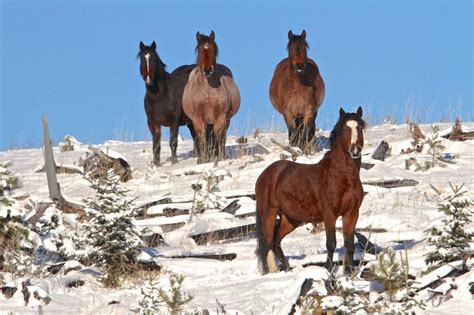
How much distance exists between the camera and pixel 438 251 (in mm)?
8828

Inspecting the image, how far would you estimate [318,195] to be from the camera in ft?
31.7

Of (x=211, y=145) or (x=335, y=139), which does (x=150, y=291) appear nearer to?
(x=335, y=139)

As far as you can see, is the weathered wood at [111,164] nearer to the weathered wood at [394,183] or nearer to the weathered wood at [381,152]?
the weathered wood at [381,152]

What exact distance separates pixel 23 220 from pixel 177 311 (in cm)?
393

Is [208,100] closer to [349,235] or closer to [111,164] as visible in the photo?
[111,164]

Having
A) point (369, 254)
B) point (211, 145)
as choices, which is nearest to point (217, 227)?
point (369, 254)

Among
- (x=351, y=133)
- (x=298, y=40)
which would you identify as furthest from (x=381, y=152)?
(x=351, y=133)

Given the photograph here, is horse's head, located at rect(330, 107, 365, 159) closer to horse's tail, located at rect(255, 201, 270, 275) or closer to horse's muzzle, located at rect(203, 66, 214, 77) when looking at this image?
horse's tail, located at rect(255, 201, 270, 275)

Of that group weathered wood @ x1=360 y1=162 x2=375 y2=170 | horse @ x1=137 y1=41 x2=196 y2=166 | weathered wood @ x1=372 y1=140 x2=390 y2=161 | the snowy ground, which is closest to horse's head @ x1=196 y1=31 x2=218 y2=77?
horse @ x1=137 y1=41 x2=196 y2=166

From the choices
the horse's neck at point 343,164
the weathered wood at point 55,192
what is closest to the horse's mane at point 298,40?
the weathered wood at point 55,192

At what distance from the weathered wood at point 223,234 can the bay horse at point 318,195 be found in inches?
62.5

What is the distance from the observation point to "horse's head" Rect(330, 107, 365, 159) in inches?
363

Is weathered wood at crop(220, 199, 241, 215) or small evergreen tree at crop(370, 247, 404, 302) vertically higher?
weathered wood at crop(220, 199, 241, 215)

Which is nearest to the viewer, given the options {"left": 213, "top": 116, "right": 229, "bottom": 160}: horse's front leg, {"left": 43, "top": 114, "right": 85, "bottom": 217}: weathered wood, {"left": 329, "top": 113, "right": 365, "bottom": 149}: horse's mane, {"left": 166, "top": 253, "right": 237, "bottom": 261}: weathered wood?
{"left": 329, "top": 113, "right": 365, "bottom": 149}: horse's mane
